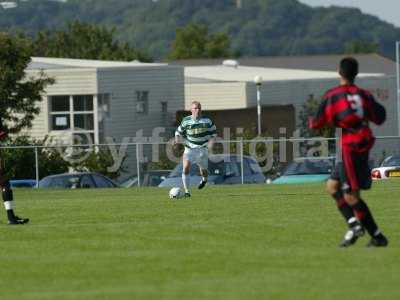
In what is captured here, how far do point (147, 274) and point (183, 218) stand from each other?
274 inches

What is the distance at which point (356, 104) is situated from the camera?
52.7 feet

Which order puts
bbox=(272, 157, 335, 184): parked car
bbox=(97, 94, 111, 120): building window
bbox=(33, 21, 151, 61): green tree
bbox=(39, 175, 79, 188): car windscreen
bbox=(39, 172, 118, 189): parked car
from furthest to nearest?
bbox=(33, 21, 151, 61): green tree < bbox=(97, 94, 111, 120): building window < bbox=(39, 175, 79, 188): car windscreen < bbox=(39, 172, 118, 189): parked car < bbox=(272, 157, 335, 184): parked car

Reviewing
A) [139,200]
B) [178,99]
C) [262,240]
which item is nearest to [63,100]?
[178,99]

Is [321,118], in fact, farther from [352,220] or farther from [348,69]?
[352,220]

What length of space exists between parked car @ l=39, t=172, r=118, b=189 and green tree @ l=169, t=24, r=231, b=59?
114510 mm

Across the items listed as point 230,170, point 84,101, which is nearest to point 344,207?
point 230,170

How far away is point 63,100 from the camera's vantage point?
211 ft

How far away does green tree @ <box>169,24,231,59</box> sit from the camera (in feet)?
521

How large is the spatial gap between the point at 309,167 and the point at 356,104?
26.3 metres

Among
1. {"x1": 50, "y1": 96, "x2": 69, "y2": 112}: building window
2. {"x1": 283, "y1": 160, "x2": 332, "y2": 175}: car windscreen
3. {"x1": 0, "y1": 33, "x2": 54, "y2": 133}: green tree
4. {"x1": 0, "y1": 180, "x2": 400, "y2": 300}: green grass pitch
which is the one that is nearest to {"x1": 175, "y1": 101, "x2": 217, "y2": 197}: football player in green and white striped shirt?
{"x1": 0, "y1": 180, "x2": 400, "y2": 300}: green grass pitch

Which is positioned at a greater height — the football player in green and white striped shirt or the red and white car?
the football player in green and white striped shirt

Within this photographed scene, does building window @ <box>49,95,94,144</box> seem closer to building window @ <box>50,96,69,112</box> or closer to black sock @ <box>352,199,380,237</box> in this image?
building window @ <box>50,96,69,112</box>

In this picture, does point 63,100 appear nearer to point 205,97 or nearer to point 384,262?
point 205,97

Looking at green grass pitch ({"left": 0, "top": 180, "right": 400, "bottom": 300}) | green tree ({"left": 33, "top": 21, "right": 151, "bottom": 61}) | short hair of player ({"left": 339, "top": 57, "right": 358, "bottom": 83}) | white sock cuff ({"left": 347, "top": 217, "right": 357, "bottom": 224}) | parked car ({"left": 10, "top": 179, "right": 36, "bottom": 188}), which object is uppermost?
green tree ({"left": 33, "top": 21, "right": 151, "bottom": 61})
